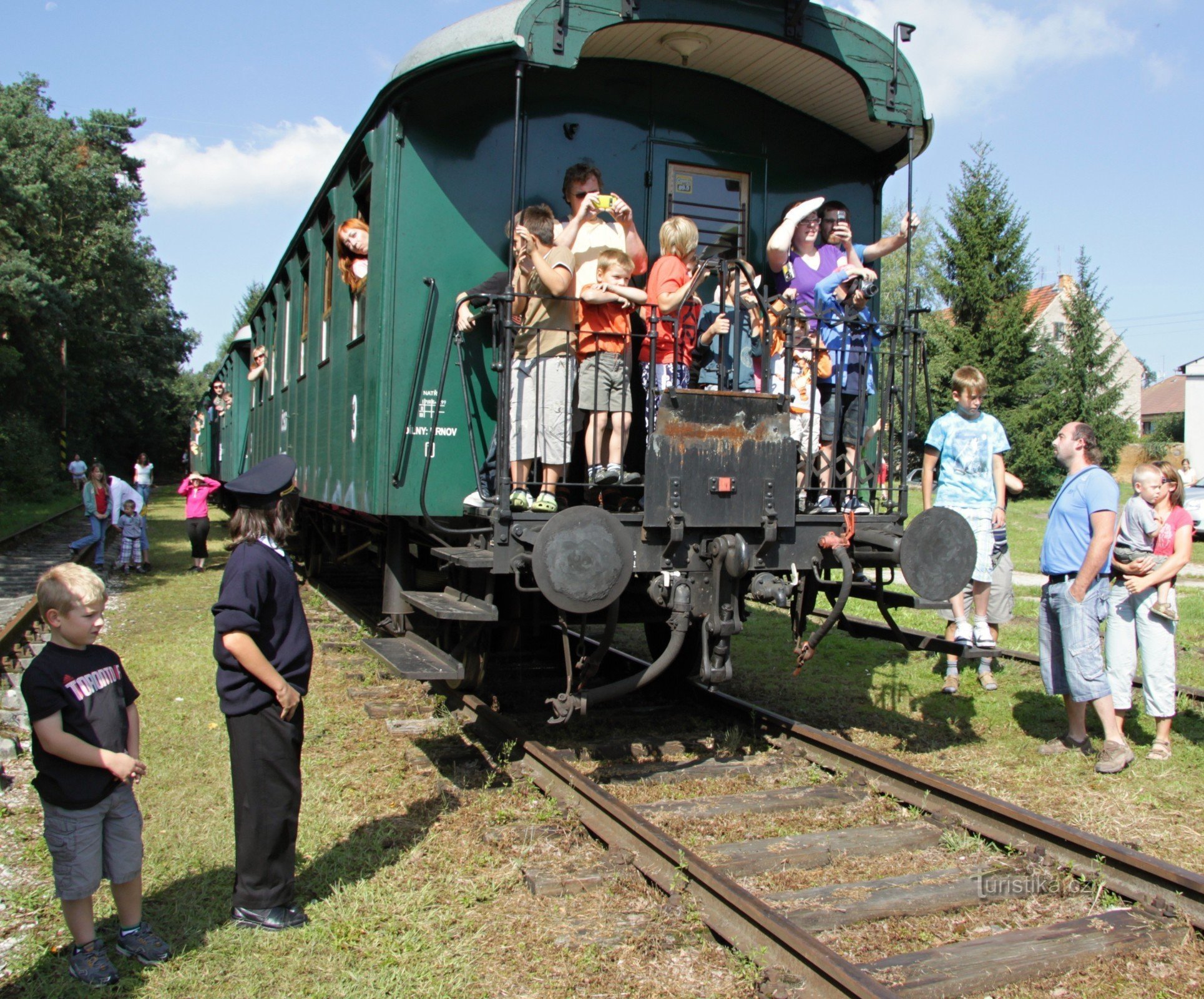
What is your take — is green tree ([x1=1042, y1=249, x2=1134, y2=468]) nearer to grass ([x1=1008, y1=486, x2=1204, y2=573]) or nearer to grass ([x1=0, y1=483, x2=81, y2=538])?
grass ([x1=1008, y1=486, x2=1204, y2=573])

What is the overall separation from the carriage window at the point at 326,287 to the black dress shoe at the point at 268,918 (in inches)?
180

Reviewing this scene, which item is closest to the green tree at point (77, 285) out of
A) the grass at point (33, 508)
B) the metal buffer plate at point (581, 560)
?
the grass at point (33, 508)

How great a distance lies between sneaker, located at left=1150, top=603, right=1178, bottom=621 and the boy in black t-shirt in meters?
4.99

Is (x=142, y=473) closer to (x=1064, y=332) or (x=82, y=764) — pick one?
(x=82, y=764)

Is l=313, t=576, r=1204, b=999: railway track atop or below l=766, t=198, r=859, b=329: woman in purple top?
below

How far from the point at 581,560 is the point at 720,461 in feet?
2.98

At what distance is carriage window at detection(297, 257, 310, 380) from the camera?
8492 millimetres

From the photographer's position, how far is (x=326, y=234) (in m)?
7.39

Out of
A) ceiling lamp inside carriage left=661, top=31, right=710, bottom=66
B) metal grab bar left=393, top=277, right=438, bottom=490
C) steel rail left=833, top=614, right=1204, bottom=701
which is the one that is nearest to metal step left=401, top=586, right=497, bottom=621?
metal grab bar left=393, top=277, right=438, bottom=490

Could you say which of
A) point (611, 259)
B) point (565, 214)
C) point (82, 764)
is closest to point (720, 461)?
point (611, 259)

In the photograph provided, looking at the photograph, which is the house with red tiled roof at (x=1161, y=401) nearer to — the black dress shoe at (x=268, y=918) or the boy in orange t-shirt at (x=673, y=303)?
the boy in orange t-shirt at (x=673, y=303)

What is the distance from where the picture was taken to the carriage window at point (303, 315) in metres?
8.49

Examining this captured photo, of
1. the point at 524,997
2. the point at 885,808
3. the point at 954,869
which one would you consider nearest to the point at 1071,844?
the point at 954,869

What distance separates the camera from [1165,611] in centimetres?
538
